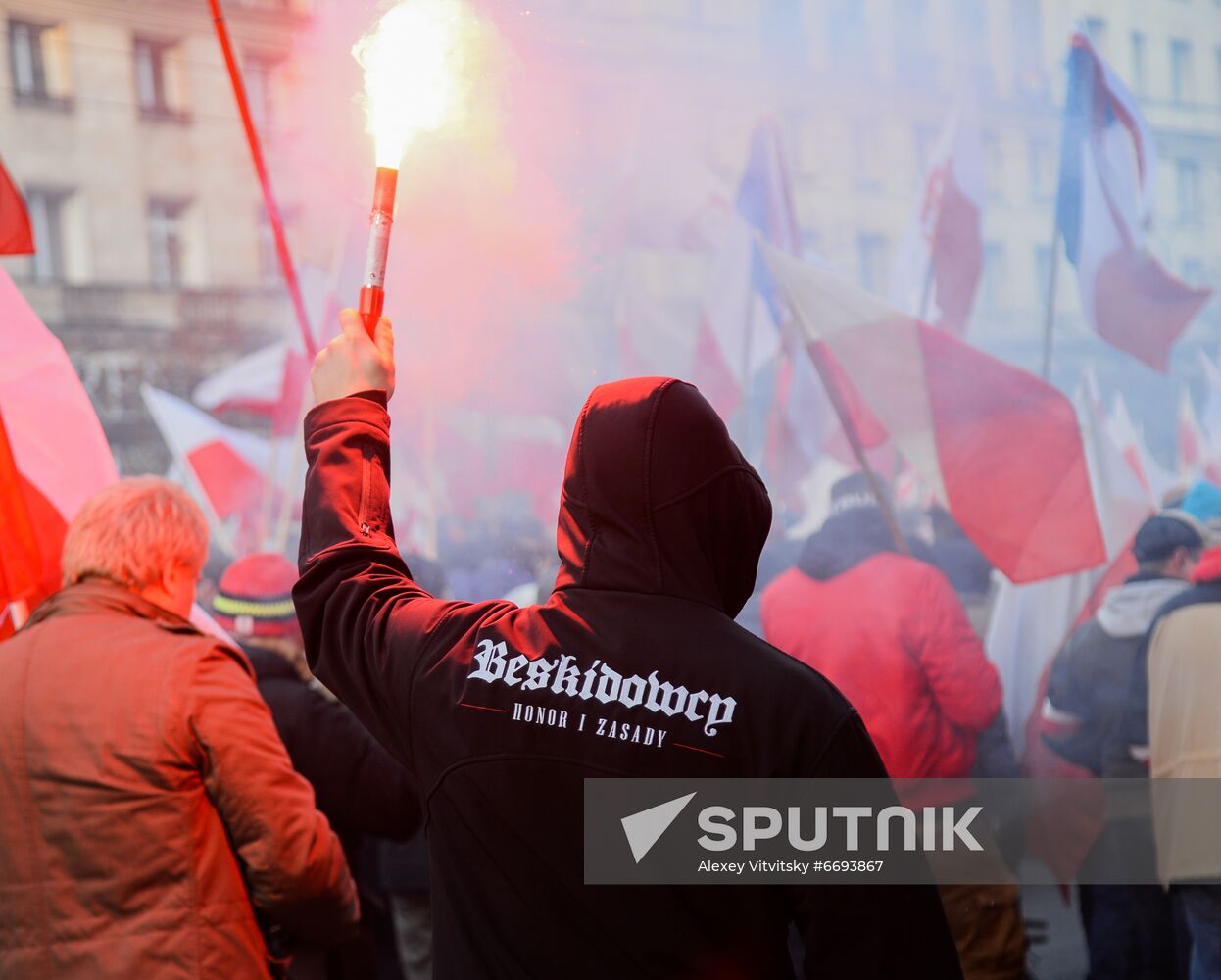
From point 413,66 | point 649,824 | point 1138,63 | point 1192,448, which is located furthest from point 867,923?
point 1192,448

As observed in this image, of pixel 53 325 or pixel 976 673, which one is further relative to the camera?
pixel 53 325

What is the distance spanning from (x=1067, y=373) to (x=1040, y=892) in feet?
6.13

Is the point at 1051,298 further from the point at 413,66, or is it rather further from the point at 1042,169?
the point at 413,66

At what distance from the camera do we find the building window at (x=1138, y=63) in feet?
13.7

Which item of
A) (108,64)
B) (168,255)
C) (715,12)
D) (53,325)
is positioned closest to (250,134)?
(715,12)

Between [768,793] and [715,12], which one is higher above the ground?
[715,12]

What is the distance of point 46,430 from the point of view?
2.99 meters

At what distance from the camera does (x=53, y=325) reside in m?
5.88

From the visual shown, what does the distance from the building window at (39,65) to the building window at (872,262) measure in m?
3.37

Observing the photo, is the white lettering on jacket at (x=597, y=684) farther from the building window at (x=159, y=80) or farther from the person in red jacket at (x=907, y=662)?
the building window at (x=159, y=80)

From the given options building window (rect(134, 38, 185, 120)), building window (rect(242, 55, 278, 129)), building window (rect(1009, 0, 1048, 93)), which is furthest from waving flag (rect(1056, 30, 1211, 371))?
building window (rect(134, 38, 185, 120))

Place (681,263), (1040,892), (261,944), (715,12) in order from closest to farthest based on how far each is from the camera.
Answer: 1. (261,944)
2. (715,12)
3. (1040,892)
4. (681,263)

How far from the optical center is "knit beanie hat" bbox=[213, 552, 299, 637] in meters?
3.00

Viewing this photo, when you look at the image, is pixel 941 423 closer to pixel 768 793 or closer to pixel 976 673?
pixel 976 673
